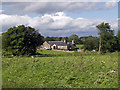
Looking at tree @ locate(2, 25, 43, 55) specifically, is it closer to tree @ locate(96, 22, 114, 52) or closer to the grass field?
the grass field

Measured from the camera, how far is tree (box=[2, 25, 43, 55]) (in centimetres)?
2508

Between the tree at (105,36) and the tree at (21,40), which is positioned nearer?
the tree at (21,40)

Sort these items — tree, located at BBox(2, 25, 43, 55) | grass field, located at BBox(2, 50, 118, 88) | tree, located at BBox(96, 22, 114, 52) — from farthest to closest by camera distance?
tree, located at BBox(96, 22, 114, 52)
tree, located at BBox(2, 25, 43, 55)
grass field, located at BBox(2, 50, 118, 88)

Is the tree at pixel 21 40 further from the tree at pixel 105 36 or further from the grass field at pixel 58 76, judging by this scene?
the tree at pixel 105 36

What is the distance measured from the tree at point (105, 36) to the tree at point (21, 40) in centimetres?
2709

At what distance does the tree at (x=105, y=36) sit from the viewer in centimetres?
4882

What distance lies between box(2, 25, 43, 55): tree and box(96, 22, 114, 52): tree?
27089 mm

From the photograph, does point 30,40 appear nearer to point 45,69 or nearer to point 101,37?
point 45,69

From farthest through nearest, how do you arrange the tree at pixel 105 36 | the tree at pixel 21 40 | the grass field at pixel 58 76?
1. the tree at pixel 105 36
2. the tree at pixel 21 40
3. the grass field at pixel 58 76

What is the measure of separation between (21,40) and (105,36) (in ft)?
103

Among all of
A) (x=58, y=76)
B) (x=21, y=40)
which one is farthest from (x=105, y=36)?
(x=58, y=76)

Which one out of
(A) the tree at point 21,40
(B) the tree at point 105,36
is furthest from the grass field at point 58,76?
(B) the tree at point 105,36

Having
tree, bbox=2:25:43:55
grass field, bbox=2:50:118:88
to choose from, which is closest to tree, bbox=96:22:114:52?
tree, bbox=2:25:43:55

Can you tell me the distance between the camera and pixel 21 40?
24.8 meters
